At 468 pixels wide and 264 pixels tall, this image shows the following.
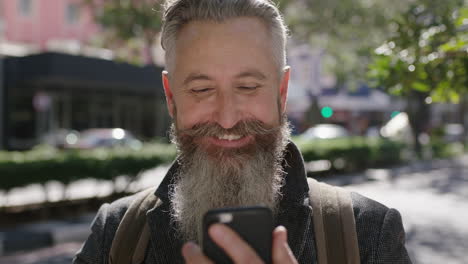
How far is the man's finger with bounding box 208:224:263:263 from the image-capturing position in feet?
2.79

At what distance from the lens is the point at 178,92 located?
4.81 ft

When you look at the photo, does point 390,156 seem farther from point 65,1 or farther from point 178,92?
point 65,1

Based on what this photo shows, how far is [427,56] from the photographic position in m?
2.25

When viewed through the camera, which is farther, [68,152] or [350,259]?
[68,152]

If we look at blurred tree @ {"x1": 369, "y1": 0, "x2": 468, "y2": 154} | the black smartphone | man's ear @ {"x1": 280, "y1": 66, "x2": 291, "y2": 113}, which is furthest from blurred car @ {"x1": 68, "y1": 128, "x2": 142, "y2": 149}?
the black smartphone

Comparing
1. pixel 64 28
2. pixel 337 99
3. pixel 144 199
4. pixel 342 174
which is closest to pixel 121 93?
pixel 64 28

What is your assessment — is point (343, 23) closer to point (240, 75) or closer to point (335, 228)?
point (240, 75)

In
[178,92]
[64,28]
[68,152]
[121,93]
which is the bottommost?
[68,152]

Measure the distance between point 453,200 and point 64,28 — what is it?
2891 centimetres

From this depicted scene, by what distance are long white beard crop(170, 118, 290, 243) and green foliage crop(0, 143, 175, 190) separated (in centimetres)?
652

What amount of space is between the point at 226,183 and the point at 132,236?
33cm

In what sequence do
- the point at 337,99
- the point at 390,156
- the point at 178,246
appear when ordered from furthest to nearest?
the point at 337,99 < the point at 390,156 < the point at 178,246

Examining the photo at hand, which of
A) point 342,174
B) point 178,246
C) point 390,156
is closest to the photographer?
point 178,246

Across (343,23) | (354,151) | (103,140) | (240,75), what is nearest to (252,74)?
(240,75)
